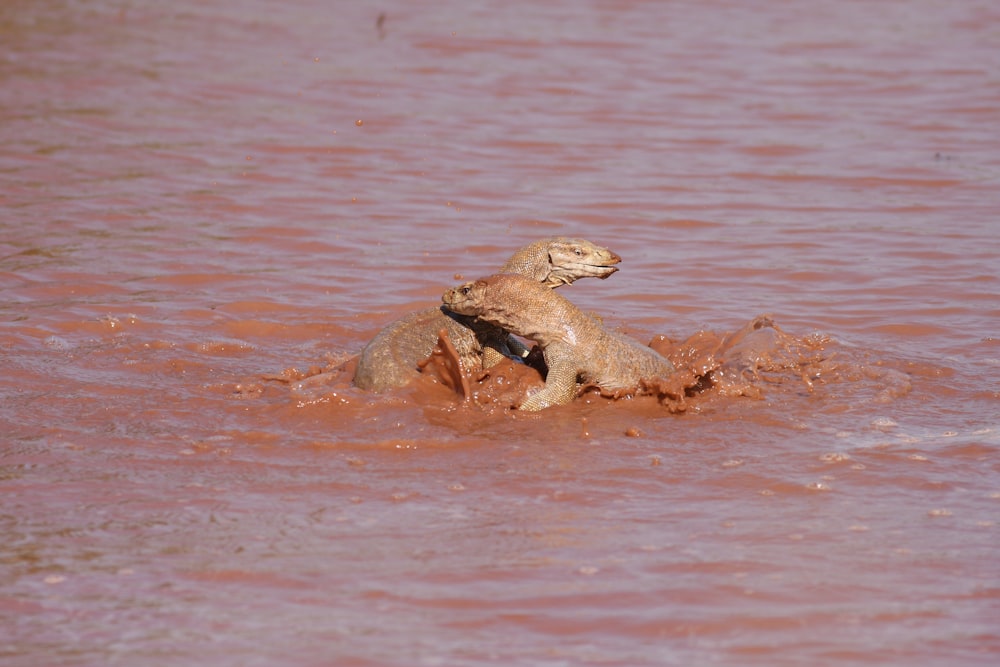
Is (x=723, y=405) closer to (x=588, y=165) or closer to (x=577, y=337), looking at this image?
(x=577, y=337)

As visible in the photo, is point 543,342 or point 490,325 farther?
point 490,325

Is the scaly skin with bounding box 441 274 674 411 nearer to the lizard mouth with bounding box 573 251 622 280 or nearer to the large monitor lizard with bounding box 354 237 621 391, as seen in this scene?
the large monitor lizard with bounding box 354 237 621 391

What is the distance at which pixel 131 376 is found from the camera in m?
7.57

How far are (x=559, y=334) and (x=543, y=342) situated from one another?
0.10 m

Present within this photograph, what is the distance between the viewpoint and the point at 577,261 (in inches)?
300

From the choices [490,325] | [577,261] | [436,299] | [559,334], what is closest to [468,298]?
[490,325]

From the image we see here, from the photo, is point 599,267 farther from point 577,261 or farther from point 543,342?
point 543,342

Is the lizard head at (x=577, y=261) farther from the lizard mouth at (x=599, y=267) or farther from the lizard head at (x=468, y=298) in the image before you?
the lizard head at (x=468, y=298)

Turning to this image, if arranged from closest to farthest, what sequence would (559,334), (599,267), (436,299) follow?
(559,334)
(599,267)
(436,299)

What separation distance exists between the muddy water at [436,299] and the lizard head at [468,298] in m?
0.52

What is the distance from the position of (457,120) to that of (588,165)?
6.41 feet

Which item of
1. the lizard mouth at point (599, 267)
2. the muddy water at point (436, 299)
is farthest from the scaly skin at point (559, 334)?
the lizard mouth at point (599, 267)

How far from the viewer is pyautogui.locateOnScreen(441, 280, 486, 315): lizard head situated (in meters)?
7.30

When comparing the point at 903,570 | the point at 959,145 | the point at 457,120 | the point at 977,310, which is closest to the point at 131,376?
the point at 903,570
